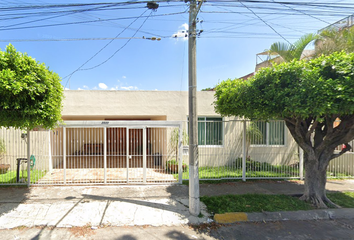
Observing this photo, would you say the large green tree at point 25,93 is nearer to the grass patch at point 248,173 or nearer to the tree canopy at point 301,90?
the grass patch at point 248,173

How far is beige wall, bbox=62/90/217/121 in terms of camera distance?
25.8 feet

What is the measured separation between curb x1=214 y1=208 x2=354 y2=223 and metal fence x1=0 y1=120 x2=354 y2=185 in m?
2.25

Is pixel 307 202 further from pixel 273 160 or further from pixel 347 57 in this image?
pixel 347 57

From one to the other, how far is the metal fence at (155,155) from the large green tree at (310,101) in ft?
5.46

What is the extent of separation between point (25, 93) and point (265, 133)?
851 cm

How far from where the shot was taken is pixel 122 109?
8000 millimetres

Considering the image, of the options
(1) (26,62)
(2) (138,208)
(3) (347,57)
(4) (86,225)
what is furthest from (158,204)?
(3) (347,57)

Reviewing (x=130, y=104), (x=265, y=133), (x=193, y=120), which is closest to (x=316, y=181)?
(x=265, y=133)

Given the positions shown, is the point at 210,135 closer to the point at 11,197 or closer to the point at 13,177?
the point at 11,197

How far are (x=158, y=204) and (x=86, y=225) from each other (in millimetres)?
1675

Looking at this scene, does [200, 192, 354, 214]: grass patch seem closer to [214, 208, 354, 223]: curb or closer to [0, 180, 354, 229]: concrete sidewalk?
[214, 208, 354, 223]: curb

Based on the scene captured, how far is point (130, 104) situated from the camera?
805 cm

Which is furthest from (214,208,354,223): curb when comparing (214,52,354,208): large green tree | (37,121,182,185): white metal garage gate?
(37,121,182,185): white metal garage gate

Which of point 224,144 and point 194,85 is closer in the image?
point 194,85
